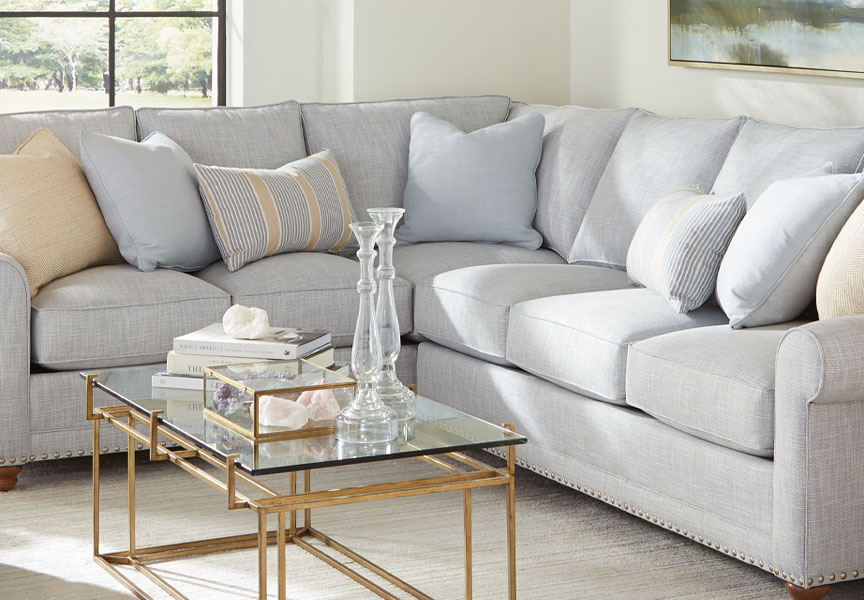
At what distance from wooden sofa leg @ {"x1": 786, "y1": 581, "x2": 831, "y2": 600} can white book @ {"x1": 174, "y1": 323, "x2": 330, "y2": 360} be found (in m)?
1.05

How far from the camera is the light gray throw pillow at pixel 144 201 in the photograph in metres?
3.36

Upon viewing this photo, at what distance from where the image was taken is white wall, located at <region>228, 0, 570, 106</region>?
15.0 feet

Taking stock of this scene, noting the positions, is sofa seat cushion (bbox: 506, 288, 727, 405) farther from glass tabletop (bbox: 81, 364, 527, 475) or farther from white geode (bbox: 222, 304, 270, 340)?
white geode (bbox: 222, 304, 270, 340)

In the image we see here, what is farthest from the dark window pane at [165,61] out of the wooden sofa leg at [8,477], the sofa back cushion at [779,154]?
the sofa back cushion at [779,154]

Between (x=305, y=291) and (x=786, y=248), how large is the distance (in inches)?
53.7

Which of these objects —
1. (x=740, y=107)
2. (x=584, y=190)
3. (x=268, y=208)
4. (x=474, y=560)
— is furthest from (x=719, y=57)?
(x=474, y=560)

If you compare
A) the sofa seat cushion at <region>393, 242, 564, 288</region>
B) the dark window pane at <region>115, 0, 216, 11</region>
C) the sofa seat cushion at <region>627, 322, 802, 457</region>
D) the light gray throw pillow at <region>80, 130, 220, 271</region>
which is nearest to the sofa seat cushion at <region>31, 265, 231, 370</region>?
the light gray throw pillow at <region>80, 130, 220, 271</region>

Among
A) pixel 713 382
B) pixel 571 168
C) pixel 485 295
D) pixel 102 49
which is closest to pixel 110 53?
pixel 102 49

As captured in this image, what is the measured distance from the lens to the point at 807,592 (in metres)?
2.25

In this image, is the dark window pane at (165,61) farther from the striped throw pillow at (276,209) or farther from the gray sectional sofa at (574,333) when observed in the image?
the striped throw pillow at (276,209)

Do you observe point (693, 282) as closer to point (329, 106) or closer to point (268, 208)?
point (268, 208)

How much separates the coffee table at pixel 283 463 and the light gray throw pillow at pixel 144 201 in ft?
2.87

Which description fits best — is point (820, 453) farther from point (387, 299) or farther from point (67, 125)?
point (67, 125)

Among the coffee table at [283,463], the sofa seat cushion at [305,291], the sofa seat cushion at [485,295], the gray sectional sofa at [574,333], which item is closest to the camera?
the coffee table at [283,463]
